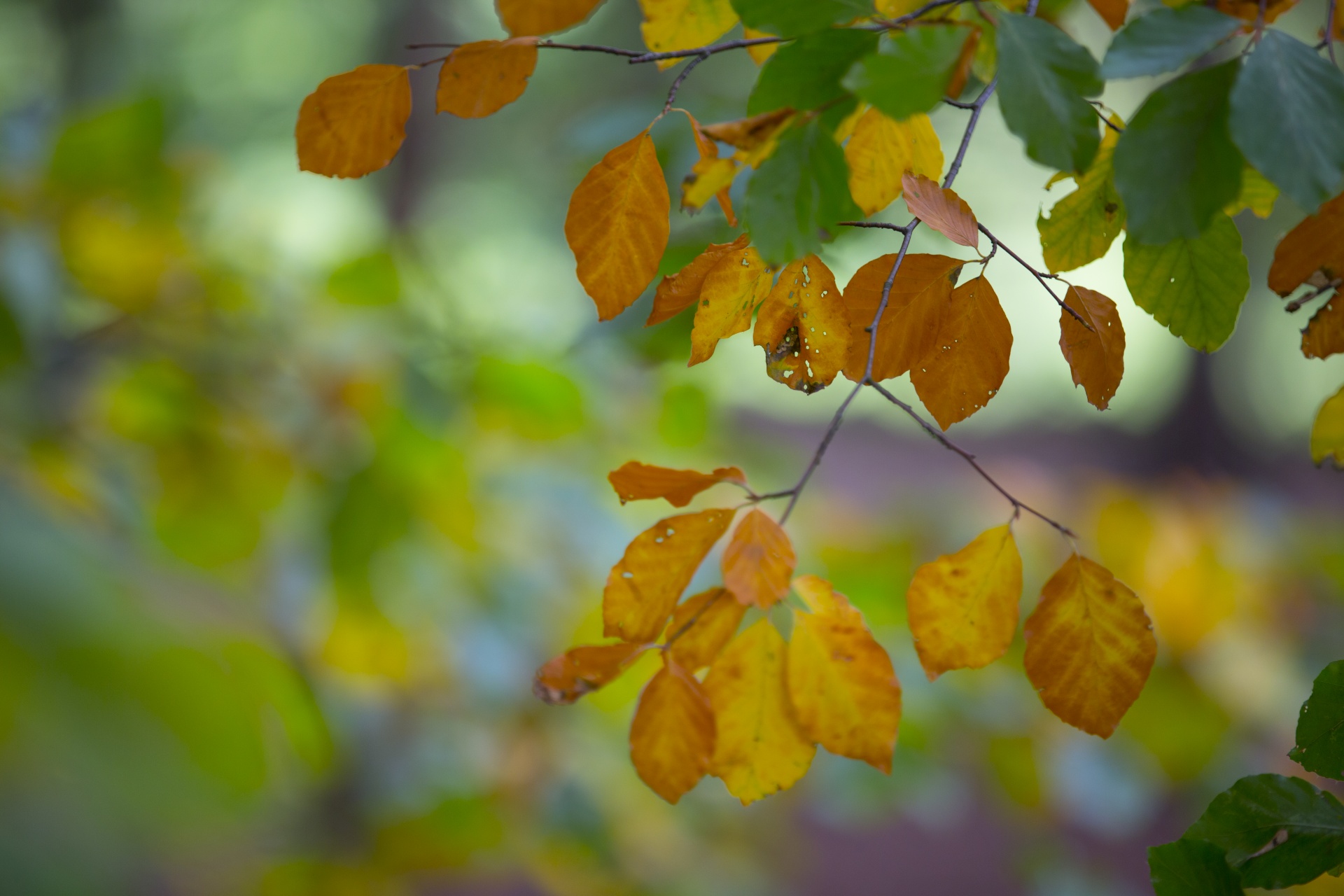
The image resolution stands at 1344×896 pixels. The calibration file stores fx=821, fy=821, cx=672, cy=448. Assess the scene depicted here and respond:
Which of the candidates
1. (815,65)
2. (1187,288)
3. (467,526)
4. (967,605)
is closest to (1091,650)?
(967,605)

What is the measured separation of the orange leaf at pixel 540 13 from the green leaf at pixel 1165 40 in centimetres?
20

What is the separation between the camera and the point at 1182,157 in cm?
26

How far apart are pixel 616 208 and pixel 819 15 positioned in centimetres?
11

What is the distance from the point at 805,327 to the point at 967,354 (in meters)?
0.07

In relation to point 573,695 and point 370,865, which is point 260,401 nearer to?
point 370,865

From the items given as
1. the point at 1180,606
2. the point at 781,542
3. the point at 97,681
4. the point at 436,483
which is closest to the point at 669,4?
the point at 781,542

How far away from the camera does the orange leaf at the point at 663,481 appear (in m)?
0.36

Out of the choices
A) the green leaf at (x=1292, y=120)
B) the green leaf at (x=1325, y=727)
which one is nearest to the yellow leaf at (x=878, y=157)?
the green leaf at (x=1292, y=120)

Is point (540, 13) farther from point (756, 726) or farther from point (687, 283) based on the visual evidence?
point (756, 726)

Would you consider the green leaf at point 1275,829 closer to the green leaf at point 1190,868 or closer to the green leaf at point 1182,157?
the green leaf at point 1190,868

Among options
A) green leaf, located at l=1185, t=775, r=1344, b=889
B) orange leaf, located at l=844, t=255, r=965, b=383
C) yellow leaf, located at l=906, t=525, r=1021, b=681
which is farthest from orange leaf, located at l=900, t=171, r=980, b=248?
green leaf, located at l=1185, t=775, r=1344, b=889

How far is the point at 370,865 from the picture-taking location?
1.16 m

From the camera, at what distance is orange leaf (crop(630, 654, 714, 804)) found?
34 centimetres

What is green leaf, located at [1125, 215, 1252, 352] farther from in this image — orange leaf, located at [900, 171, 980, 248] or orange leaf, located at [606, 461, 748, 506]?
orange leaf, located at [606, 461, 748, 506]
